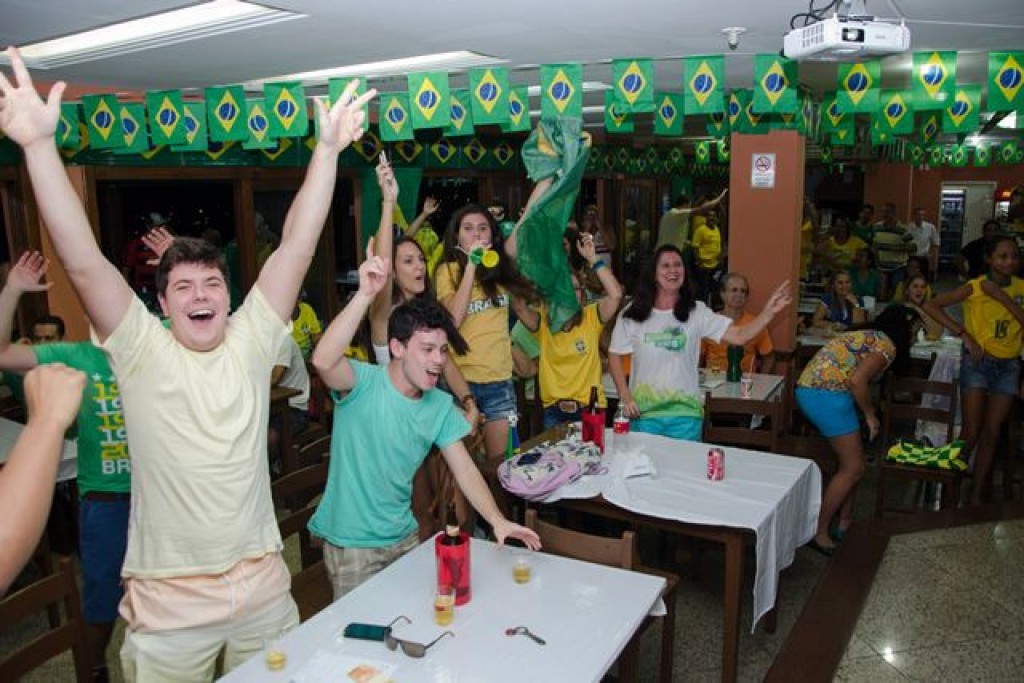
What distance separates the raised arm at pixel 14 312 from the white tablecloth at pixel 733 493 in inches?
82.8

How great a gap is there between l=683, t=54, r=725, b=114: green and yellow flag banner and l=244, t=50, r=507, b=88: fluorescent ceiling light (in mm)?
1086

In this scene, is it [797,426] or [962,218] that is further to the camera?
[962,218]

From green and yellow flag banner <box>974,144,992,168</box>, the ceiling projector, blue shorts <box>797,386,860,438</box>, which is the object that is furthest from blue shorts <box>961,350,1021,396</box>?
green and yellow flag banner <box>974,144,992,168</box>

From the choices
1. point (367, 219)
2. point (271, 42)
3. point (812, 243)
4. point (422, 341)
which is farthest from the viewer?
point (812, 243)

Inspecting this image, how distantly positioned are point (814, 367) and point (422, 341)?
2.82 metres

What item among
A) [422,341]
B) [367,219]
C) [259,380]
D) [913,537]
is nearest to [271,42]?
[422,341]

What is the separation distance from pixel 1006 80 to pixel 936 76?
37 centimetres

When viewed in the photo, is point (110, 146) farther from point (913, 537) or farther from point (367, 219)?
point (913, 537)

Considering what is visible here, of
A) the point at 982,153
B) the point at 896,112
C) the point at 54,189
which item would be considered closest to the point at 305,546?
the point at 54,189

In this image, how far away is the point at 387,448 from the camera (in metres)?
2.91

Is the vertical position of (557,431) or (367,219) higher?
(367,219)

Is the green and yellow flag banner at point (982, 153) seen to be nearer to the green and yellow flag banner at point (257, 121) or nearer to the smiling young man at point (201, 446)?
the green and yellow flag banner at point (257, 121)

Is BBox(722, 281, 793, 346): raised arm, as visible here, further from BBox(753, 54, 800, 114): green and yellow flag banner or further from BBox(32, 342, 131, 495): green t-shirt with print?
BBox(32, 342, 131, 495): green t-shirt with print

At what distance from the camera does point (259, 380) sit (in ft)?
7.92
